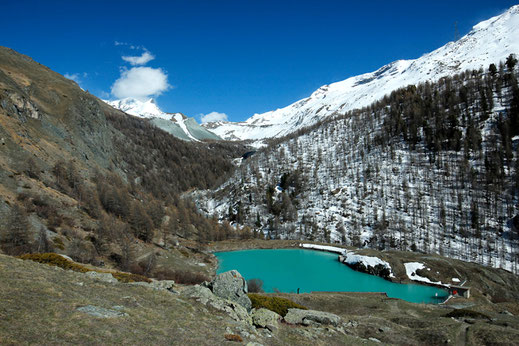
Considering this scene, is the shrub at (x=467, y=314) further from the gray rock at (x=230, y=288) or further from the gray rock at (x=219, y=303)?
the gray rock at (x=219, y=303)

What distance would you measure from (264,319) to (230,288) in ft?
10.7

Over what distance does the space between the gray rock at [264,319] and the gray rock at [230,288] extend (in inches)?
45.7

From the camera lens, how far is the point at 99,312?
12.4 metres

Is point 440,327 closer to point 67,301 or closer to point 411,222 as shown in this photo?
point 67,301

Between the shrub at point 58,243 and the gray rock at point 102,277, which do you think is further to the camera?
the shrub at point 58,243

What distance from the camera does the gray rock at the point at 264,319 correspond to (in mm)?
17453

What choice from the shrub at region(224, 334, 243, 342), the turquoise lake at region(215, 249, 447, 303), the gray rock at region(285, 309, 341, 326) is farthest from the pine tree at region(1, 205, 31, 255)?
the turquoise lake at region(215, 249, 447, 303)

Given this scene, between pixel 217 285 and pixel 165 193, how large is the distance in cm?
11812

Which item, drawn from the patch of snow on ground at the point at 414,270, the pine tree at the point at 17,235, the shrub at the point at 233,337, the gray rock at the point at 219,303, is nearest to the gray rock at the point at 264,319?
the gray rock at the point at 219,303

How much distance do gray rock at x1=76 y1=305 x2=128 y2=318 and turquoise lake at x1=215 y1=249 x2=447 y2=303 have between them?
1534 inches

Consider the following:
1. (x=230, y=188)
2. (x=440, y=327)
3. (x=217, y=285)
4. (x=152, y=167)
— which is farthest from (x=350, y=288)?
(x=152, y=167)

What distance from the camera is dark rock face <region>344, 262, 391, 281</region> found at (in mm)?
64938

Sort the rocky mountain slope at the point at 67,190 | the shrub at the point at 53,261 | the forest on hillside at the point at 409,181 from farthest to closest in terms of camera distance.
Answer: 1. the forest on hillside at the point at 409,181
2. the rocky mountain slope at the point at 67,190
3. the shrub at the point at 53,261

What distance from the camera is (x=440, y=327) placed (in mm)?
21750
